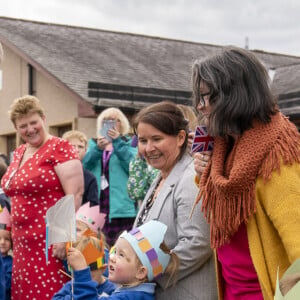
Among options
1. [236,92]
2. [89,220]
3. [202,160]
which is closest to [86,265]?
[202,160]

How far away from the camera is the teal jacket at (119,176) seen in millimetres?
6773

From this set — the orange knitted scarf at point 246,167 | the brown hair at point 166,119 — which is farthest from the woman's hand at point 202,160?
the brown hair at point 166,119

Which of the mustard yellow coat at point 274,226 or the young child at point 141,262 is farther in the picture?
the young child at point 141,262

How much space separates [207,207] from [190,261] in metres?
0.51

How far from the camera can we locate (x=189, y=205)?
3383 mm

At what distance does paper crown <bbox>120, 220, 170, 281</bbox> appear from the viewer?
10.9 ft

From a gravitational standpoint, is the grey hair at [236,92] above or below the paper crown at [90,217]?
above

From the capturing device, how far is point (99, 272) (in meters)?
3.99

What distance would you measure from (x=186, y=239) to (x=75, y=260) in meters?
0.64

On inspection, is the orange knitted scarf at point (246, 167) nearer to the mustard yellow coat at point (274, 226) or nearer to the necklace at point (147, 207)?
the mustard yellow coat at point (274, 226)

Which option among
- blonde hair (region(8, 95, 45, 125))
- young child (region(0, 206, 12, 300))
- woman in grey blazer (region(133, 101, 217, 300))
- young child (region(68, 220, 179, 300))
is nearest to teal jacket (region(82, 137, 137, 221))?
young child (region(0, 206, 12, 300))

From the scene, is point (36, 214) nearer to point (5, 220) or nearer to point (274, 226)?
point (5, 220)

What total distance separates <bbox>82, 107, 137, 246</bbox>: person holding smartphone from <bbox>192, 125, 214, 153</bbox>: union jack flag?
3.79 metres

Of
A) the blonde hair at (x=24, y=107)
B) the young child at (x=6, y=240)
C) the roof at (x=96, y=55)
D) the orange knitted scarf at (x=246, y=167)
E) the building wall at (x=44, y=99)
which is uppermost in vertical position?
the roof at (x=96, y=55)
